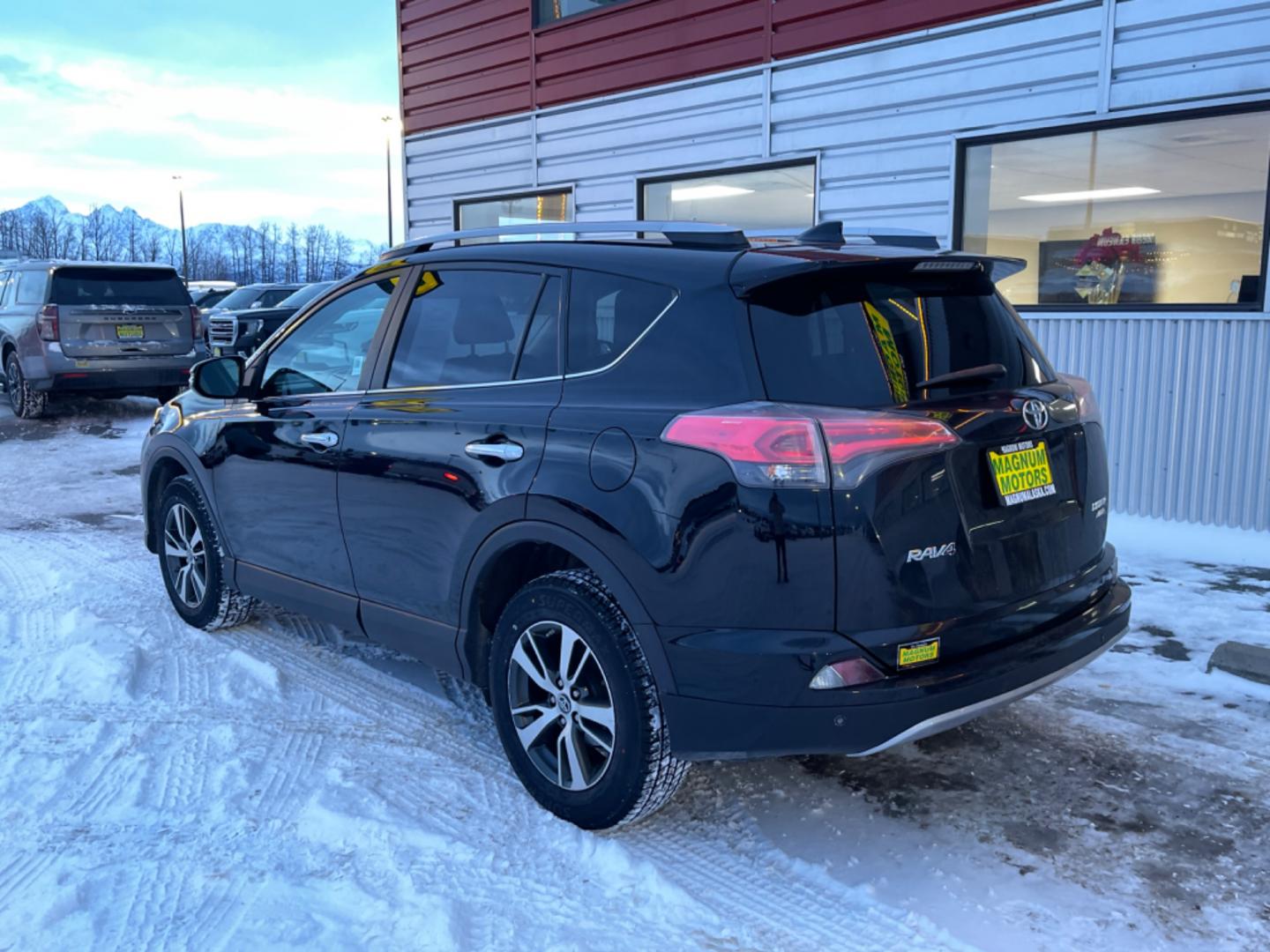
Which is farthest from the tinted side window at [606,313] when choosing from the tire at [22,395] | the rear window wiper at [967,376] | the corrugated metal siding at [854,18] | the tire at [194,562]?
the tire at [22,395]

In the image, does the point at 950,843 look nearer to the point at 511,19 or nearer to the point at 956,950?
the point at 956,950

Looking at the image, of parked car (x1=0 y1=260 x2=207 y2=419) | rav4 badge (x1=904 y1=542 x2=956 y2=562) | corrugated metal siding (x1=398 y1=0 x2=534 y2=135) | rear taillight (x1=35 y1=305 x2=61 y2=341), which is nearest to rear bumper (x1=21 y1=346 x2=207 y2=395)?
parked car (x1=0 y1=260 x2=207 y2=419)

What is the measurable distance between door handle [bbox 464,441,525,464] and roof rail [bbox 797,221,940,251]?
1118mm

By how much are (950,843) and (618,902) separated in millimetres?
1030

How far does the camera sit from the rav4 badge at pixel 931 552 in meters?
2.71

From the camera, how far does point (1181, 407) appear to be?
661 centimetres

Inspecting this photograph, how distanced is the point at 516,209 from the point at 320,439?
725 centimetres

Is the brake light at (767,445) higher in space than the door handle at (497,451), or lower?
higher

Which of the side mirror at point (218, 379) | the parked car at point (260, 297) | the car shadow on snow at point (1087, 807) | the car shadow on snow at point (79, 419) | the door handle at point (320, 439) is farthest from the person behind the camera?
the parked car at point (260, 297)

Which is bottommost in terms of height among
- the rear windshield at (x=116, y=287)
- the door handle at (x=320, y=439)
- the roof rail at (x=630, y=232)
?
the door handle at (x=320, y=439)

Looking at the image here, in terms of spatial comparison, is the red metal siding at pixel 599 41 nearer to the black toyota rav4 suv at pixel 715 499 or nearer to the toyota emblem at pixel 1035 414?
the black toyota rav4 suv at pixel 715 499

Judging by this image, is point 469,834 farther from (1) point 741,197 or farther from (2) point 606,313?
(1) point 741,197

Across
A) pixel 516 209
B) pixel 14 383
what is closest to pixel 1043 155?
pixel 516 209

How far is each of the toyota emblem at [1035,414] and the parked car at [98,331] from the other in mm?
11433
